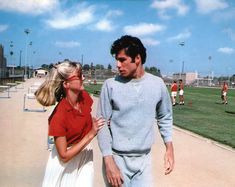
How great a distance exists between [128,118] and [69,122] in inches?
18.0

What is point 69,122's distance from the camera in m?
3.47

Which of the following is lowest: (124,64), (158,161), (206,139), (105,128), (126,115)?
(206,139)

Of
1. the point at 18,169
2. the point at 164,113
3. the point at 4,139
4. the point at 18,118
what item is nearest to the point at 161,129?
the point at 164,113

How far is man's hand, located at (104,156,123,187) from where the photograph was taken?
3375mm

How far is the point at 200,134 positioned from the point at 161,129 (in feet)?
33.8

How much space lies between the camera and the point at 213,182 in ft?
24.2

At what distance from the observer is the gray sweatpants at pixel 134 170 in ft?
11.4

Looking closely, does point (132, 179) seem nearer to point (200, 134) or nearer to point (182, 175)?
point (182, 175)

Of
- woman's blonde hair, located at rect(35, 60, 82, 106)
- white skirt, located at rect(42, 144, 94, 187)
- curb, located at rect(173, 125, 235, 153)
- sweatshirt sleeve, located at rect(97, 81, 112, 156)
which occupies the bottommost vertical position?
curb, located at rect(173, 125, 235, 153)

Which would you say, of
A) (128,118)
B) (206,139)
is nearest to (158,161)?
(206,139)

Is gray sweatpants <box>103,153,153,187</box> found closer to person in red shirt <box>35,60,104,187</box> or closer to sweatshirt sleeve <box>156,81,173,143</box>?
person in red shirt <box>35,60,104,187</box>

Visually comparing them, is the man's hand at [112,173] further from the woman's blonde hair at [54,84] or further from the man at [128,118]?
the woman's blonde hair at [54,84]

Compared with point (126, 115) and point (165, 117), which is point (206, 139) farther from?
point (126, 115)

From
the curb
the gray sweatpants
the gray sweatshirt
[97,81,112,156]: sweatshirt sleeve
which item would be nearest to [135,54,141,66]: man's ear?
the gray sweatshirt
